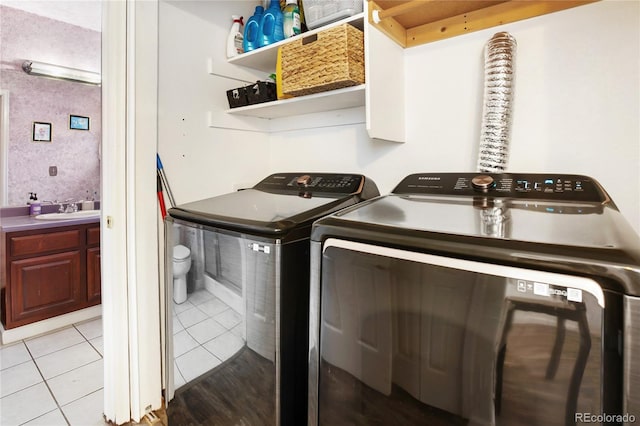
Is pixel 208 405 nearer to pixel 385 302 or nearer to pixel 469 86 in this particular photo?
pixel 385 302

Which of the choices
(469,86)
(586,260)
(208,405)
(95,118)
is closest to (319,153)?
(469,86)

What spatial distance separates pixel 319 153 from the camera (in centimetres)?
205

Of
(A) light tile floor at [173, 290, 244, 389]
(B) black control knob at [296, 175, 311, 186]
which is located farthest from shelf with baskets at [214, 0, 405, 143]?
(A) light tile floor at [173, 290, 244, 389]

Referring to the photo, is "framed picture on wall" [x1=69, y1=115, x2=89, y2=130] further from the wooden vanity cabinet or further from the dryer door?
the dryer door

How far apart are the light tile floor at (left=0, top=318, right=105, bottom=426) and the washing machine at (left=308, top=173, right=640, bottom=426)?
1.71m

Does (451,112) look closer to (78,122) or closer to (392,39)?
(392,39)

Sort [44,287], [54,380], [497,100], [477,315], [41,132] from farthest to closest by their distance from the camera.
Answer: [41,132] < [44,287] < [54,380] < [497,100] < [477,315]

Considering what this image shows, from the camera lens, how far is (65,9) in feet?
9.76

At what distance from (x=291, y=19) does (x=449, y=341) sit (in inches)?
67.7

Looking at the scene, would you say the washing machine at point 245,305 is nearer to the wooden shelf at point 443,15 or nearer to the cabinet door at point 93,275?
the wooden shelf at point 443,15

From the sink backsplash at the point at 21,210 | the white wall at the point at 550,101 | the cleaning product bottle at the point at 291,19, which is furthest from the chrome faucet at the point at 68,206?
the white wall at the point at 550,101

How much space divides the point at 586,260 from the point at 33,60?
4.29 meters

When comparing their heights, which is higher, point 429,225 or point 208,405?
point 429,225

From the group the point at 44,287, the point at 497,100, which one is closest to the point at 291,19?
the point at 497,100
